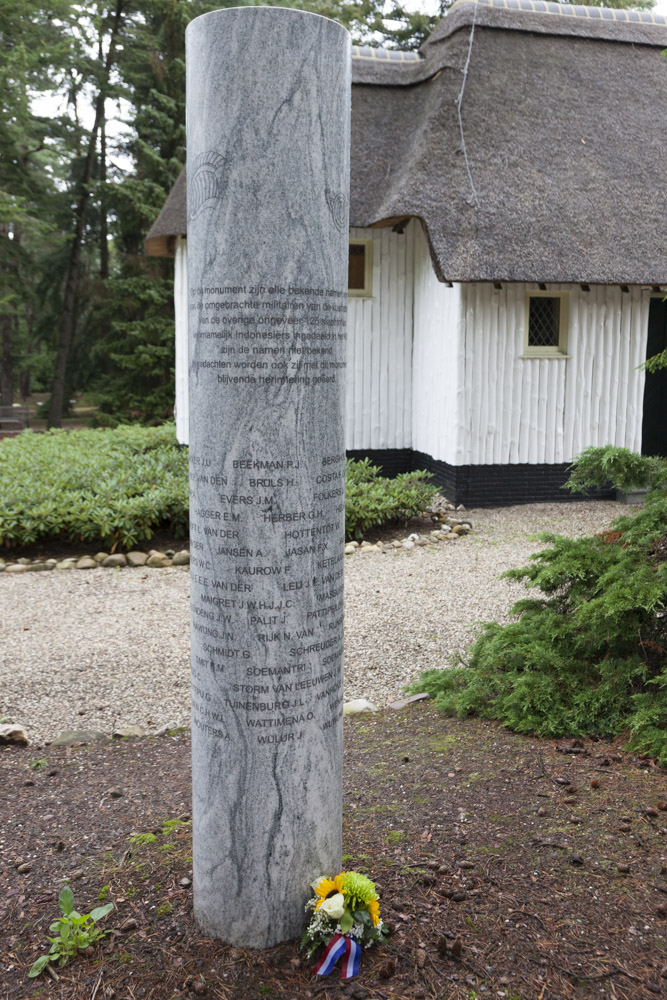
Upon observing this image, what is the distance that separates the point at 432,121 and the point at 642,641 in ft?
32.1

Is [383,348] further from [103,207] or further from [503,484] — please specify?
[103,207]

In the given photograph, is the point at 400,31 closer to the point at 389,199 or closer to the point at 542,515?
the point at 389,199

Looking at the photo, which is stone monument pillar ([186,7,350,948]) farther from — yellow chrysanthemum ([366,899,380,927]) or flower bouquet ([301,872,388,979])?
yellow chrysanthemum ([366,899,380,927])

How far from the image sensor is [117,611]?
24.1 feet

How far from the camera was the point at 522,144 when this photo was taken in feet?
39.1

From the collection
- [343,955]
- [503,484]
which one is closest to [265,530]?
[343,955]

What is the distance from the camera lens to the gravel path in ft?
18.0

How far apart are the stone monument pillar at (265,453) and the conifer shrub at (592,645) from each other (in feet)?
5.85

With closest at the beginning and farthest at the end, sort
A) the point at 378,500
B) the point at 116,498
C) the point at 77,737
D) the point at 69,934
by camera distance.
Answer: the point at 69,934, the point at 77,737, the point at 116,498, the point at 378,500

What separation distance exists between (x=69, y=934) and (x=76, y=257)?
23.6 m

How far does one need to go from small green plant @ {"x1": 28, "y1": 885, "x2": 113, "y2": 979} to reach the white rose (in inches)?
27.4

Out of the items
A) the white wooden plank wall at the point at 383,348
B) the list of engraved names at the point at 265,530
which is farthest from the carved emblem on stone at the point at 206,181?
the white wooden plank wall at the point at 383,348

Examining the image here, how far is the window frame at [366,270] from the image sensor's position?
12492 mm

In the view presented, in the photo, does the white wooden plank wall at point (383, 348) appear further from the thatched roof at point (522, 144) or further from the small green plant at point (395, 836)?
the small green plant at point (395, 836)
